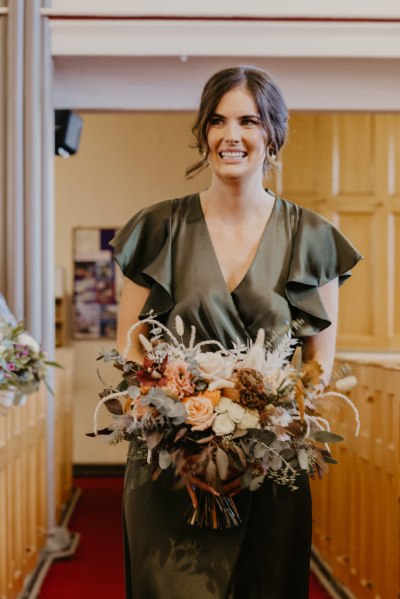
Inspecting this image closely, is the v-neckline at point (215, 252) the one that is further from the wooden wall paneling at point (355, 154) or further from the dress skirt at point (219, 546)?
the wooden wall paneling at point (355, 154)

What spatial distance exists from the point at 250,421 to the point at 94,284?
6147 millimetres

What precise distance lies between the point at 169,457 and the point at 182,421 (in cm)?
7

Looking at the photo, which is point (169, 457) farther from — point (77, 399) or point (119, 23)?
point (77, 399)

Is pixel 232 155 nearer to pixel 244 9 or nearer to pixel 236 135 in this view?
pixel 236 135

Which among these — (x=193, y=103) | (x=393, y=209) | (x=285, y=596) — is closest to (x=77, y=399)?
(x=393, y=209)

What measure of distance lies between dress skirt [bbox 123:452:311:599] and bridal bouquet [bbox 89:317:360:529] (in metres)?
0.07

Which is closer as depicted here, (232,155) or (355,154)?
(232,155)

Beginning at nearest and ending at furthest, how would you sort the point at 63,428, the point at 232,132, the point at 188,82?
1. the point at 232,132
2. the point at 188,82
3. the point at 63,428

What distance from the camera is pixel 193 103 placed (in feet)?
14.4

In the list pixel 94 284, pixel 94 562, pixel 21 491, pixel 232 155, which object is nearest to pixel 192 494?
pixel 232 155

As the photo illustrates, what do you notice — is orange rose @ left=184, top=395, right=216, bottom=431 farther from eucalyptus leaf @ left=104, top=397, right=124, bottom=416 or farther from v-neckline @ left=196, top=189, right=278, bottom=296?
v-neckline @ left=196, top=189, right=278, bottom=296

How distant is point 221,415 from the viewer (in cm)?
154

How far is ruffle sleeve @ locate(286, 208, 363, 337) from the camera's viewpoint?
1794 mm

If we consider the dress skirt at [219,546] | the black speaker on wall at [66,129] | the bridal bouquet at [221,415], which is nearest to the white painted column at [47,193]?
the black speaker on wall at [66,129]
